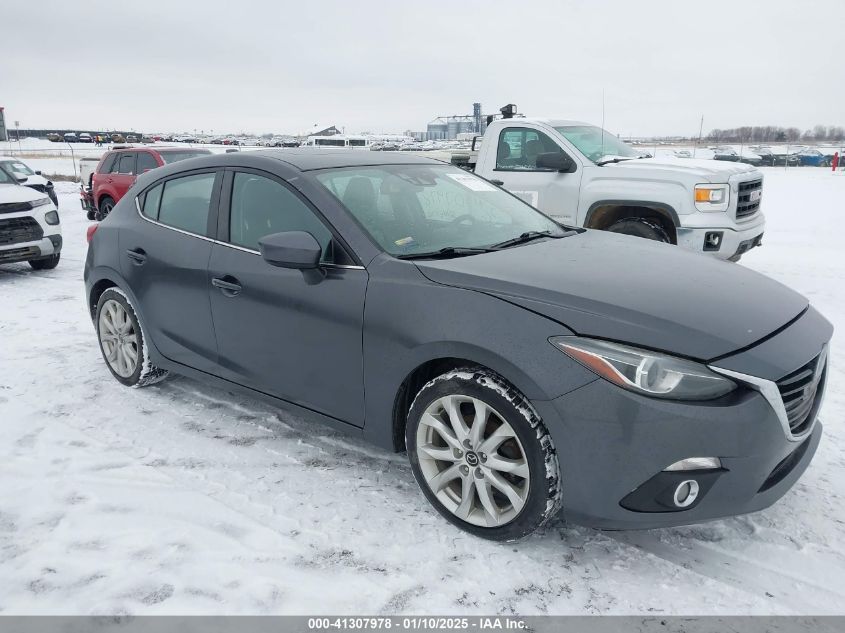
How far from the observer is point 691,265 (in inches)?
127

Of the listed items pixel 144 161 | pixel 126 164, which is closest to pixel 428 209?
pixel 144 161

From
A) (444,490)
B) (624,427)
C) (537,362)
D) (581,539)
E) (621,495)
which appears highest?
(537,362)

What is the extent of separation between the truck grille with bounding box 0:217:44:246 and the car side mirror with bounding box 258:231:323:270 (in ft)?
23.0

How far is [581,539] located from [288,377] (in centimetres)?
165

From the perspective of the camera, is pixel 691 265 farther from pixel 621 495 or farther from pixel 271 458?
pixel 271 458

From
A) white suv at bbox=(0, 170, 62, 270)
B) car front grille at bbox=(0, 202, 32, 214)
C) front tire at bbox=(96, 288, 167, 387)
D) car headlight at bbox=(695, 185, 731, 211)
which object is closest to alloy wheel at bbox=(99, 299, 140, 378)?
front tire at bbox=(96, 288, 167, 387)

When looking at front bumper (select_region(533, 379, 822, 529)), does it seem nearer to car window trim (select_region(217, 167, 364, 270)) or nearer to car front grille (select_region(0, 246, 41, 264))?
car window trim (select_region(217, 167, 364, 270))

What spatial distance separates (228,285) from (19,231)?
6.48m

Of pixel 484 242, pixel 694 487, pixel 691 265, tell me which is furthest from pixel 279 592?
pixel 691 265

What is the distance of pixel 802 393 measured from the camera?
8.39 ft

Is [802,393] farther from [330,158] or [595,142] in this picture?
[595,142]

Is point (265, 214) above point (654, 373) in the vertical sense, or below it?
above

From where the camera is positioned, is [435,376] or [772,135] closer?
[435,376]

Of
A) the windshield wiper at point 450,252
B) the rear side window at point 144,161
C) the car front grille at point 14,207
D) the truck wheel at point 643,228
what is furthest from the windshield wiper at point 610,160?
the rear side window at point 144,161
